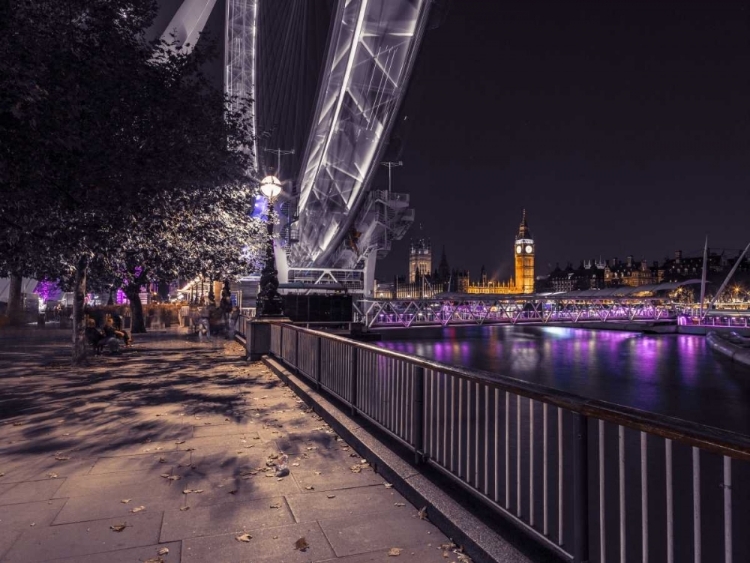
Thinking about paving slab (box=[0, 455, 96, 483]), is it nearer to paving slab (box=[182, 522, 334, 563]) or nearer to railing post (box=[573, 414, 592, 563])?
paving slab (box=[182, 522, 334, 563])

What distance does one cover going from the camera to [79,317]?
14.8 m

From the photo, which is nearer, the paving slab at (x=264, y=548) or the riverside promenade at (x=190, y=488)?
the paving slab at (x=264, y=548)

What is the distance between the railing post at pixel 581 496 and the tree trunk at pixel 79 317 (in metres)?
14.6

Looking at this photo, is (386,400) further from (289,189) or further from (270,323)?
(289,189)

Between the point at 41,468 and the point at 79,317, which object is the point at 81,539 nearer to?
the point at 41,468

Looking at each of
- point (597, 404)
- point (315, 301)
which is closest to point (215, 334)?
point (315, 301)

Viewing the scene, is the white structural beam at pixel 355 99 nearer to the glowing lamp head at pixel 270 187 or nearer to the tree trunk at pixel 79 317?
the glowing lamp head at pixel 270 187

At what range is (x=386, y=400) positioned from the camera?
20.2ft

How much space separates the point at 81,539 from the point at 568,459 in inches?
250

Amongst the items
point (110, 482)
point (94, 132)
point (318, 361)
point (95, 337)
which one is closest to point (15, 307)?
point (95, 337)

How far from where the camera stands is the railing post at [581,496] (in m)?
2.98

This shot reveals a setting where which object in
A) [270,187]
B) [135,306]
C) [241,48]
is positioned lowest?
[135,306]

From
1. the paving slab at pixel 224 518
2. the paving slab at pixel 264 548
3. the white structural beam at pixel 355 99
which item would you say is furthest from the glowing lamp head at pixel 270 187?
the white structural beam at pixel 355 99

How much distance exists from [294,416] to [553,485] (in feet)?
13.0
